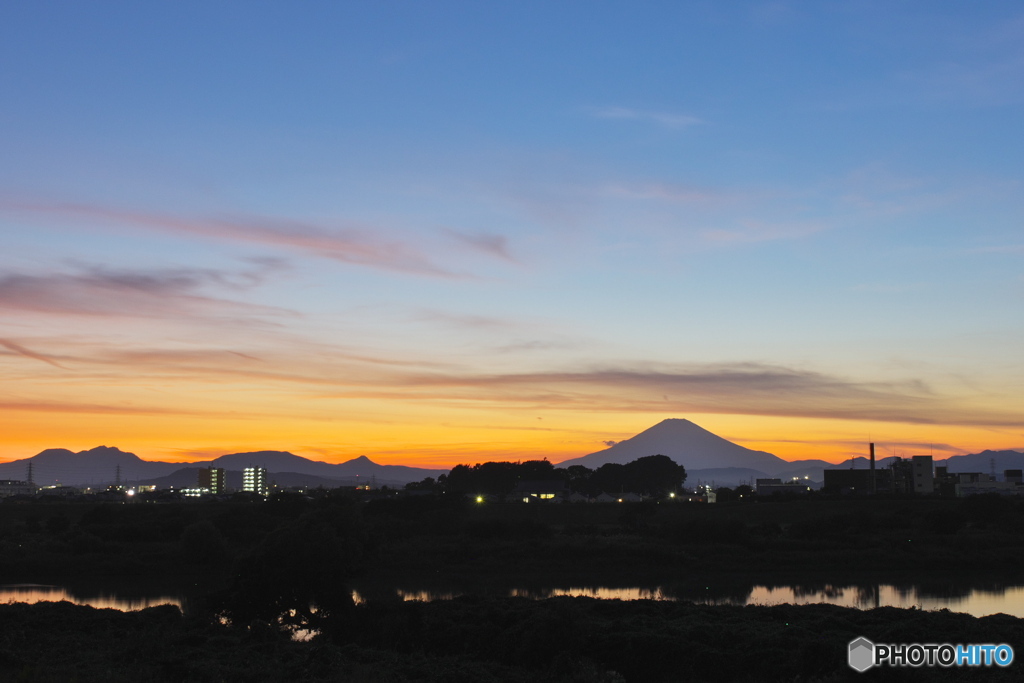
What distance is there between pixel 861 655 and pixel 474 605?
1072cm

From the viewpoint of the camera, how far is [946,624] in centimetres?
1802

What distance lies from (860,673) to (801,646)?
3.59 metres

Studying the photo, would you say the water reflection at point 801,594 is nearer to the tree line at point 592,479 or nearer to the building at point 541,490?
the building at point 541,490

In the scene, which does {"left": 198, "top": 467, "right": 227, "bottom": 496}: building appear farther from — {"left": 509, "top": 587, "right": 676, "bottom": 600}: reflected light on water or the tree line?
{"left": 509, "top": 587, "right": 676, "bottom": 600}: reflected light on water

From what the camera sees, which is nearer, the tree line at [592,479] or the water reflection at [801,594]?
the water reflection at [801,594]

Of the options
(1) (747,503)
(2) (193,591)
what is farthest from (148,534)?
(1) (747,503)

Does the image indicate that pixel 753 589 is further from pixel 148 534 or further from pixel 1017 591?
pixel 148 534

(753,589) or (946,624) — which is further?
(753,589)

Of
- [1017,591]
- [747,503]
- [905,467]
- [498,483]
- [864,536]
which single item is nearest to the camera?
[1017,591]

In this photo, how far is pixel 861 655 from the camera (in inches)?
586

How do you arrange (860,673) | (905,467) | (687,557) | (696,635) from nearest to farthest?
1. (860,673)
2. (696,635)
3. (687,557)
4. (905,467)

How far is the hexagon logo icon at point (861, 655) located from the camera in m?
14.3

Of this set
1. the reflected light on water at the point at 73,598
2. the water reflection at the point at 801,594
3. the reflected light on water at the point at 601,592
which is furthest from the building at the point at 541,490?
the reflected light on water at the point at 73,598

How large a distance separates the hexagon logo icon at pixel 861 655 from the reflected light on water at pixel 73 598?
22633 millimetres
